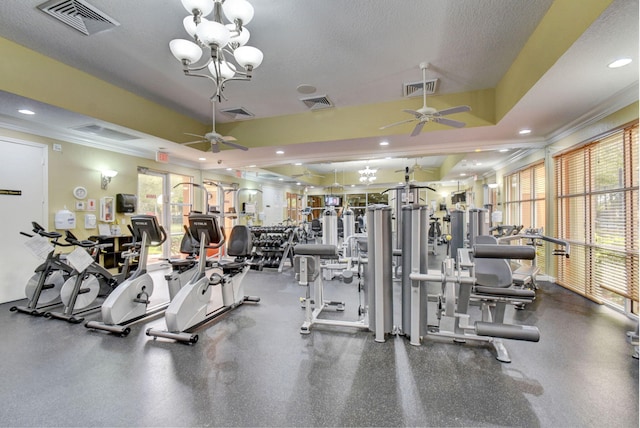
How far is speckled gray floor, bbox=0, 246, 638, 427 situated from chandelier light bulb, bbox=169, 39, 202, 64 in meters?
2.83

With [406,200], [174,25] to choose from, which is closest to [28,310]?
[174,25]

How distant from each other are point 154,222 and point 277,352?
7.13ft

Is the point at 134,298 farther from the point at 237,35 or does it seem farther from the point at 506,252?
the point at 506,252

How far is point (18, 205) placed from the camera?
14.4 ft

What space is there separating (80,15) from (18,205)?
333 cm

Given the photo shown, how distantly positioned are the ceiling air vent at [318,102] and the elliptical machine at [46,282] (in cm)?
409

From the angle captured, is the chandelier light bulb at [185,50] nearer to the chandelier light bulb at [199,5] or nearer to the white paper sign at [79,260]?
the chandelier light bulb at [199,5]

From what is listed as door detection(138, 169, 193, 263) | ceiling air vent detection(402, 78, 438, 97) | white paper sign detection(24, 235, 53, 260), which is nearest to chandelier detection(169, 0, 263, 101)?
ceiling air vent detection(402, 78, 438, 97)

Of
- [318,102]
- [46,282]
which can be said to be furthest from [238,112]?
[46,282]

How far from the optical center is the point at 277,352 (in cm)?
266

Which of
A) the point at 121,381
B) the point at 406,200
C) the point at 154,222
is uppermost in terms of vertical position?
the point at 406,200

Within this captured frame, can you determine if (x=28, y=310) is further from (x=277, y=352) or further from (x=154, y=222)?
(x=277, y=352)

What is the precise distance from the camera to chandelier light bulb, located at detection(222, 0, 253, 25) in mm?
2364

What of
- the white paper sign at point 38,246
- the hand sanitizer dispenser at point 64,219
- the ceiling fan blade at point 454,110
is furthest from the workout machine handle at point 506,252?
the hand sanitizer dispenser at point 64,219
